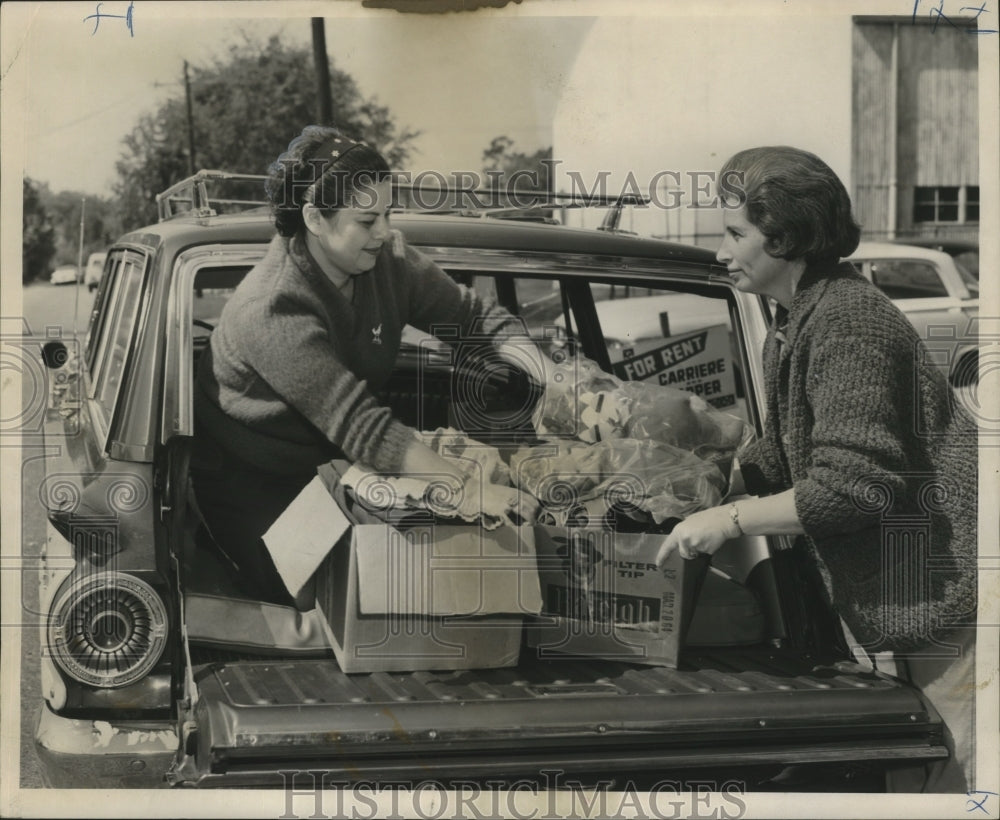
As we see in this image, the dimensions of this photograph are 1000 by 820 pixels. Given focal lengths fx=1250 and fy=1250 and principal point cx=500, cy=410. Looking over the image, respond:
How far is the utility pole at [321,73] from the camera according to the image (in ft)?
14.5

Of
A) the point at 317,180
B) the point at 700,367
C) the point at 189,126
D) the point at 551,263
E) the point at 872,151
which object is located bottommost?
the point at 700,367

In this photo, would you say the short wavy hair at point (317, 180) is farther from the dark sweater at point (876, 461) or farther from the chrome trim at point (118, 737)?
the chrome trim at point (118, 737)

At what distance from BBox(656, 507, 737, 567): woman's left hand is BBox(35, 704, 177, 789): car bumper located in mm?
1168

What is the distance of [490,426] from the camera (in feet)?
11.7

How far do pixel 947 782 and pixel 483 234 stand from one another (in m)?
1.81

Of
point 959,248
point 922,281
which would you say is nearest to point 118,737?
point 922,281

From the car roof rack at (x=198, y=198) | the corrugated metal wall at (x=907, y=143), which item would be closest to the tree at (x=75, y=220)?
the car roof rack at (x=198, y=198)

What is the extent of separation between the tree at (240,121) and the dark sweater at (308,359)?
3.01ft

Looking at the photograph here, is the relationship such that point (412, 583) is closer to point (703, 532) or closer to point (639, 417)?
point (703, 532)

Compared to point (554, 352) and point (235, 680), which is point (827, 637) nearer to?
point (554, 352)

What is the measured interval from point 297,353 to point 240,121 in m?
6.99

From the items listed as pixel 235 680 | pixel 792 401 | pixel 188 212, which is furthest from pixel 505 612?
pixel 188 212

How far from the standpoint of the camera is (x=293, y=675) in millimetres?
→ 2787

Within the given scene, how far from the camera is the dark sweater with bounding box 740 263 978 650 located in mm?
2572
